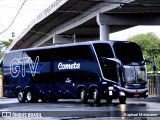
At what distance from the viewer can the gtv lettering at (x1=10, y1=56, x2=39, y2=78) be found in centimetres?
3132

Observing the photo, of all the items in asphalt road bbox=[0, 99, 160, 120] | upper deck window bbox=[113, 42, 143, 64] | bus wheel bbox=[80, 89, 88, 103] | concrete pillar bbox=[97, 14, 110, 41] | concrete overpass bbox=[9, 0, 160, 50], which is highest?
concrete overpass bbox=[9, 0, 160, 50]

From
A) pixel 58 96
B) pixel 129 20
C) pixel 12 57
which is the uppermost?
pixel 129 20

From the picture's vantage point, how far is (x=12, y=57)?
33281mm

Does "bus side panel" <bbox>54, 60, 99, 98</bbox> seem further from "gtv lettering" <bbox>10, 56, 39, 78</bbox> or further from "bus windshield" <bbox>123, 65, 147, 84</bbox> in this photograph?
"gtv lettering" <bbox>10, 56, 39, 78</bbox>

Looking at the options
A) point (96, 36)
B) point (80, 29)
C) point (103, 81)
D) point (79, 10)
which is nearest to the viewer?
point (103, 81)

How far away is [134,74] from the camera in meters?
26.9

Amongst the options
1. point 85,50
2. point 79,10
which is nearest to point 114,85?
point 85,50

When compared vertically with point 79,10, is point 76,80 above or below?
below

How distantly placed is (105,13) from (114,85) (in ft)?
67.6

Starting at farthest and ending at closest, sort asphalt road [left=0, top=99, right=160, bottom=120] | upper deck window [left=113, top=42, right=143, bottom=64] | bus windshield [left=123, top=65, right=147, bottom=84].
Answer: bus windshield [left=123, top=65, right=147, bottom=84]
upper deck window [left=113, top=42, right=143, bottom=64]
asphalt road [left=0, top=99, right=160, bottom=120]

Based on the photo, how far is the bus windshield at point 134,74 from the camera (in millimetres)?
26641

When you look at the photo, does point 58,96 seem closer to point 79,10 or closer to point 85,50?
point 85,50

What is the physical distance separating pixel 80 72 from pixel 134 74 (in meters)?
3.21

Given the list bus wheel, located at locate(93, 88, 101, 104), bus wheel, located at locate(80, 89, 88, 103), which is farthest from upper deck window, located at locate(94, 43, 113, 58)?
bus wheel, located at locate(80, 89, 88, 103)
